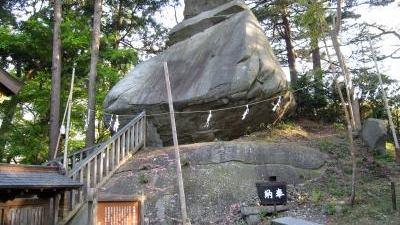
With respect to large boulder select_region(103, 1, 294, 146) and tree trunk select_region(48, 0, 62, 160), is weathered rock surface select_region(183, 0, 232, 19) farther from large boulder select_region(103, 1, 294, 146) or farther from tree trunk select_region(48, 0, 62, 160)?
tree trunk select_region(48, 0, 62, 160)

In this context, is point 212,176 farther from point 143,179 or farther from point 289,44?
point 289,44

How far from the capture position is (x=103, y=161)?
12.7m

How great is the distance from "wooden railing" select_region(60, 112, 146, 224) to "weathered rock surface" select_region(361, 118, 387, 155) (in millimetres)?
8376

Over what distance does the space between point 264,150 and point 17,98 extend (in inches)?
541

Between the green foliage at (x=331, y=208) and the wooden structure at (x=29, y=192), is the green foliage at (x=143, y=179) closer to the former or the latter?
the wooden structure at (x=29, y=192)

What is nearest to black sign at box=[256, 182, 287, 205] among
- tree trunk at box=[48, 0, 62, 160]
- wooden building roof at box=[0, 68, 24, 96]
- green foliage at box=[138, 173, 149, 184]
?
green foliage at box=[138, 173, 149, 184]

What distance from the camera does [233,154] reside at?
12086mm

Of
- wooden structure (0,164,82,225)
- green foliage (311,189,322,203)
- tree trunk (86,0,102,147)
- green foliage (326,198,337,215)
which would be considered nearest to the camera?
wooden structure (0,164,82,225)

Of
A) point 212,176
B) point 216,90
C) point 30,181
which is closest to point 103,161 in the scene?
point 212,176

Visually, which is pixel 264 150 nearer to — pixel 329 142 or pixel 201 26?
pixel 329 142

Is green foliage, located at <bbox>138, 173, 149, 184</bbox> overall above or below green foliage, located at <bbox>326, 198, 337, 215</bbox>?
above

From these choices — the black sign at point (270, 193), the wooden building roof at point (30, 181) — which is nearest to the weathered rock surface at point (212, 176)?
the black sign at point (270, 193)

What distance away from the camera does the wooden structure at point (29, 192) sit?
8.16m

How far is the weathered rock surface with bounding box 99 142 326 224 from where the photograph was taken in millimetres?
10734
